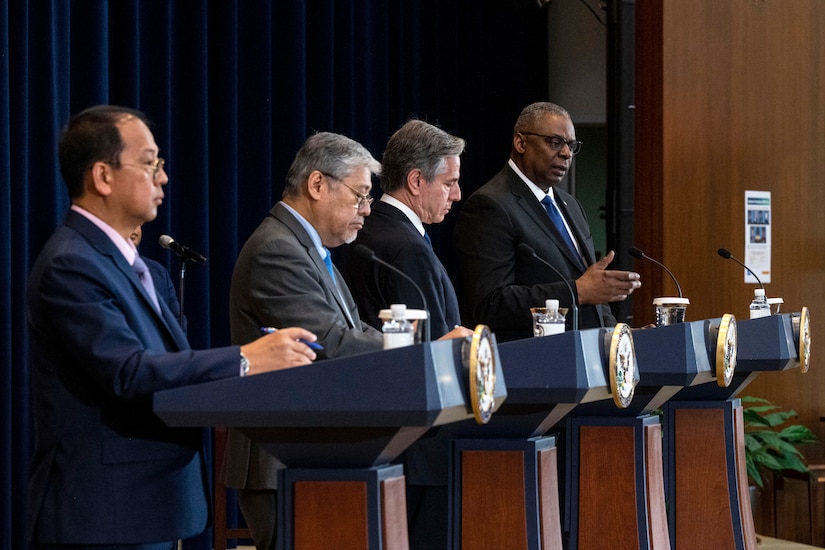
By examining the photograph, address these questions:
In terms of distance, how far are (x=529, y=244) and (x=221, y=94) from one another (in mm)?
2470

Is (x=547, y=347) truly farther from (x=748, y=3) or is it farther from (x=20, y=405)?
(x=748, y=3)

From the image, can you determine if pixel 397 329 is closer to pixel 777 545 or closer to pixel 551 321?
pixel 551 321

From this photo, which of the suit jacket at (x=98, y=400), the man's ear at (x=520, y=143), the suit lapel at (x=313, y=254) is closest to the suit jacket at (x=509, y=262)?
the man's ear at (x=520, y=143)

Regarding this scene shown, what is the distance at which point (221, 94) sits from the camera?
19.7ft

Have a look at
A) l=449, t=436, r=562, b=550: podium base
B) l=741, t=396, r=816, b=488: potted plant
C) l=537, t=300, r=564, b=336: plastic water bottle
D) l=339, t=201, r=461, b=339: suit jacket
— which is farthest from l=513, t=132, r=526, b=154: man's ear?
l=741, t=396, r=816, b=488: potted plant

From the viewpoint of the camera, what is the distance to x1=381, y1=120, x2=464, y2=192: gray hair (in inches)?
144

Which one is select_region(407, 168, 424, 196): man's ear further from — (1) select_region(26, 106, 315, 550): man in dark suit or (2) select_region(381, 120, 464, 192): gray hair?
(1) select_region(26, 106, 315, 550): man in dark suit

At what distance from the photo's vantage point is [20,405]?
513 cm

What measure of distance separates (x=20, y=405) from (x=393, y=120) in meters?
2.62

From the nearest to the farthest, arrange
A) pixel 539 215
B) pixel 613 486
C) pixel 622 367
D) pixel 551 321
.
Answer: pixel 622 367 → pixel 551 321 → pixel 613 486 → pixel 539 215

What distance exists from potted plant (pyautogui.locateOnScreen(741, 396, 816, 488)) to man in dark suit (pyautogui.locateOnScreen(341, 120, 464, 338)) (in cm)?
293

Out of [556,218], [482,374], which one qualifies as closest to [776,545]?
[556,218]

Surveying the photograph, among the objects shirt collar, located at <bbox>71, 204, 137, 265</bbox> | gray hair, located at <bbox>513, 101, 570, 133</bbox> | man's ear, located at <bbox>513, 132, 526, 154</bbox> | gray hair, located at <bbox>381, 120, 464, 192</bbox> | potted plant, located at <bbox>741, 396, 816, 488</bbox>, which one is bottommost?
potted plant, located at <bbox>741, 396, 816, 488</bbox>

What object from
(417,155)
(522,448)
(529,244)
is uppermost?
(417,155)
